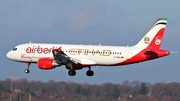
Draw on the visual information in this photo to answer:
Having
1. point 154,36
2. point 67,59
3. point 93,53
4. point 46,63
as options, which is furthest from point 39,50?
point 154,36

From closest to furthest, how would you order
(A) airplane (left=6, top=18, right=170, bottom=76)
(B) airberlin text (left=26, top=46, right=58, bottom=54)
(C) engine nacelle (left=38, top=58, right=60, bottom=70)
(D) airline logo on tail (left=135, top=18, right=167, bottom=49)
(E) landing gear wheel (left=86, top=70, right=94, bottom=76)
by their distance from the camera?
1. (A) airplane (left=6, top=18, right=170, bottom=76)
2. (D) airline logo on tail (left=135, top=18, right=167, bottom=49)
3. (C) engine nacelle (left=38, top=58, right=60, bottom=70)
4. (B) airberlin text (left=26, top=46, right=58, bottom=54)
5. (E) landing gear wheel (left=86, top=70, right=94, bottom=76)

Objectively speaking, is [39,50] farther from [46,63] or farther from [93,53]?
[93,53]

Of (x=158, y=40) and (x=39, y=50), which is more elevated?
(x=158, y=40)

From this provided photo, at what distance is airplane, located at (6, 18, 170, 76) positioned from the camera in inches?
4077

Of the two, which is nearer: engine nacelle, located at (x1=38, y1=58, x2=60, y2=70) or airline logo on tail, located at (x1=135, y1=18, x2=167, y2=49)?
airline logo on tail, located at (x1=135, y1=18, x2=167, y2=49)

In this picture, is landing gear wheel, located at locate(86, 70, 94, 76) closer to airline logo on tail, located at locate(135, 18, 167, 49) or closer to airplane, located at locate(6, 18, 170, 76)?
airplane, located at locate(6, 18, 170, 76)

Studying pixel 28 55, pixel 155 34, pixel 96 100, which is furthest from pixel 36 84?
pixel 155 34

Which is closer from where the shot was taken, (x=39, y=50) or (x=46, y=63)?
(x=46, y=63)

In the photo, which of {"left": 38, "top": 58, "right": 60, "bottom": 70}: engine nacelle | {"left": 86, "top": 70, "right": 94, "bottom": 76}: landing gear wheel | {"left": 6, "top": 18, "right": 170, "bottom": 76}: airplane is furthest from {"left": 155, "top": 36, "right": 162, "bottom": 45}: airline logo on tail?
{"left": 38, "top": 58, "right": 60, "bottom": 70}: engine nacelle

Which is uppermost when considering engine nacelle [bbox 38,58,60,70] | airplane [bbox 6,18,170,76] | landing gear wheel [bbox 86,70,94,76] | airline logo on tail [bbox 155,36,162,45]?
airline logo on tail [bbox 155,36,162,45]

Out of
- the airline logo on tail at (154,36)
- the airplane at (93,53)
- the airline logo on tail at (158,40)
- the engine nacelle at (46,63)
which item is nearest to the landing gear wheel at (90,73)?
the airplane at (93,53)

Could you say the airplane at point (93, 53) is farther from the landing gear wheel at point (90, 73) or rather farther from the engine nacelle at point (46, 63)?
the landing gear wheel at point (90, 73)

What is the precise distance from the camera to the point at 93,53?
10488cm

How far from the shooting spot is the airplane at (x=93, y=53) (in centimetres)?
10356
